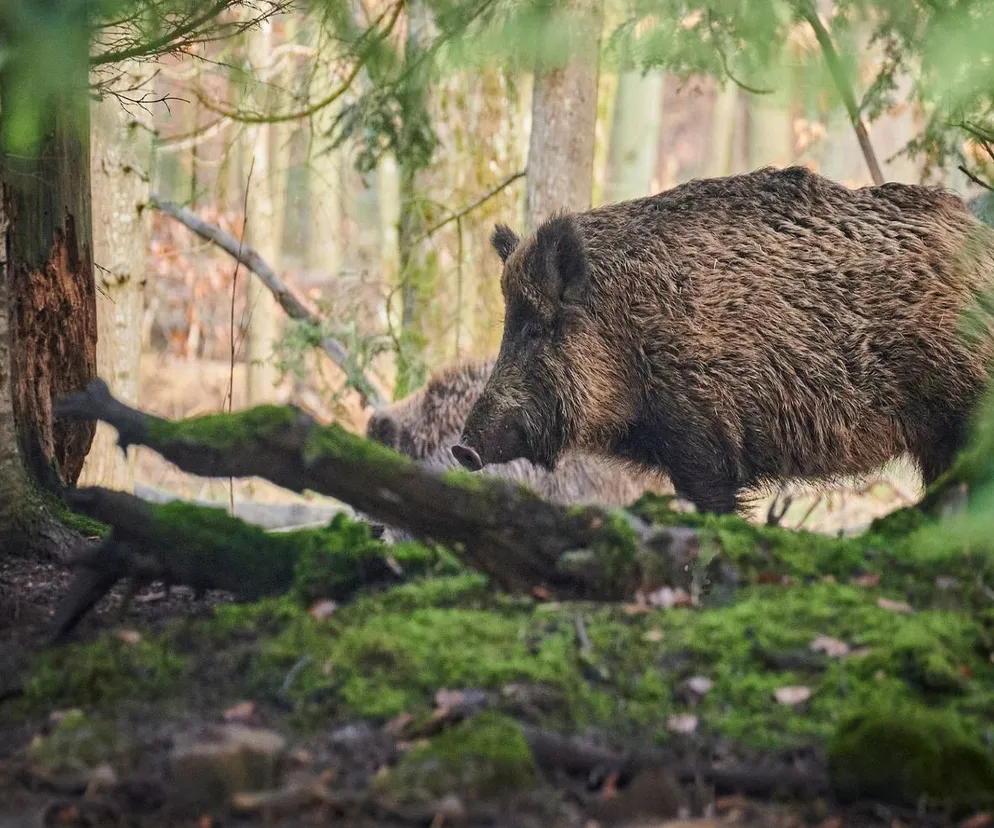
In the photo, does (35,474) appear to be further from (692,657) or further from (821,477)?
(821,477)

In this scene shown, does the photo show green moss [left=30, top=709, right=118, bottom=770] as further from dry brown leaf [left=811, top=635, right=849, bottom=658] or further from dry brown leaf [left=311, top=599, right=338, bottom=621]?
dry brown leaf [left=811, top=635, right=849, bottom=658]

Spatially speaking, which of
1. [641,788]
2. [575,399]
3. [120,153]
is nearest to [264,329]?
[120,153]

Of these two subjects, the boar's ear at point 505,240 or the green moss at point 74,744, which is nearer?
the green moss at point 74,744

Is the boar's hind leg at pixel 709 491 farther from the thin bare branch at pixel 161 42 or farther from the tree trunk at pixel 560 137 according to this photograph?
the thin bare branch at pixel 161 42

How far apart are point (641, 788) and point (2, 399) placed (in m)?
3.24

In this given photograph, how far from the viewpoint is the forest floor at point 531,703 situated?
116 inches

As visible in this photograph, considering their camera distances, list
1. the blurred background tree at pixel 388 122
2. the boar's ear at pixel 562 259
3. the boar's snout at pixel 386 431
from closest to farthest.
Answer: the blurred background tree at pixel 388 122 → the boar's ear at pixel 562 259 → the boar's snout at pixel 386 431

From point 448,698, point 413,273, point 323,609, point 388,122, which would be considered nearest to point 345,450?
point 323,609

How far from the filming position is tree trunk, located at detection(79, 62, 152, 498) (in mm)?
8250

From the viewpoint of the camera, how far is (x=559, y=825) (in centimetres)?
287

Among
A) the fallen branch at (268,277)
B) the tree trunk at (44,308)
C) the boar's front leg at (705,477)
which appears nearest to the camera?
the tree trunk at (44,308)

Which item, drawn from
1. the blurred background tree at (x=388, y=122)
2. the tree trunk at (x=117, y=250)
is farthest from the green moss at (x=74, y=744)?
the tree trunk at (x=117, y=250)

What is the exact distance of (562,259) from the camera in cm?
623

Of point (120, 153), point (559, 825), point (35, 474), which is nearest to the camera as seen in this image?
point (559, 825)
